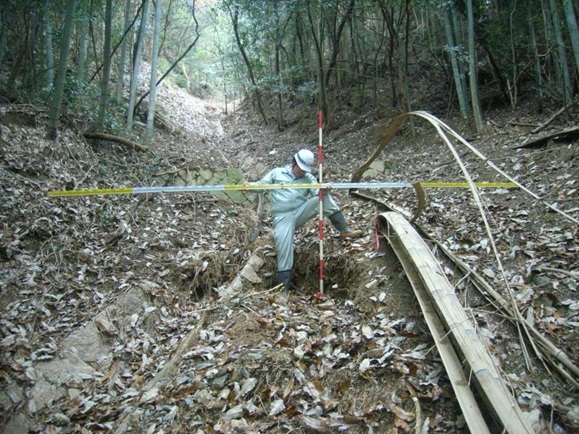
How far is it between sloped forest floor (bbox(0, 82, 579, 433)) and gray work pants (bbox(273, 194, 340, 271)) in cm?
42

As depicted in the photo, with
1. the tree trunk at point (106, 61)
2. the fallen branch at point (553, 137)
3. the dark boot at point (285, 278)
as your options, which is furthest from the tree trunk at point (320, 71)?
the dark boot at point (285, 278)

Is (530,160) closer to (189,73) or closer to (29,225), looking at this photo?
(29,225)

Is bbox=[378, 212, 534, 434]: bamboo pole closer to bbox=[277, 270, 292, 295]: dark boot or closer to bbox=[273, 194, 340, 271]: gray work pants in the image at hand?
bbox=[273, 194, 340, 271]: gray work pants

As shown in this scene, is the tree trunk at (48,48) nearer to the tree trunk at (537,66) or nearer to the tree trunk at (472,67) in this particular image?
the tree trunk at (472,67)

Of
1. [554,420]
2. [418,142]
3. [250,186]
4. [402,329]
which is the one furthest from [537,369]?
[418,142]

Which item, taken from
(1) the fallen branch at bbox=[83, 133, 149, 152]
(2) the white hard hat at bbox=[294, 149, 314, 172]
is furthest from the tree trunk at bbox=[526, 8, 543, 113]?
(1) the fallen branch at bbox=[83, 133, 149, 152]

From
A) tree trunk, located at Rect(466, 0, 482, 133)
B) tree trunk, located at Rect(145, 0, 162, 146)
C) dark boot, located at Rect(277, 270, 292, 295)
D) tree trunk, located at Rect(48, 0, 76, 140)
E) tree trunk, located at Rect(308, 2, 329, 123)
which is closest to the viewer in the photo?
dark boot, located at Rect(277, 270, 292, 295)

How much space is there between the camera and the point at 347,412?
111 inches

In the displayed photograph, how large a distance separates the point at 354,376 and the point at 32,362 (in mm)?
2966

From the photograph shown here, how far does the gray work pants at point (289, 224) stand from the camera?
520cm

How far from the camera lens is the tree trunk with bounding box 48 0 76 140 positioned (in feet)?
20.6

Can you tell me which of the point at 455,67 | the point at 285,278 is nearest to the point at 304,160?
the point at 285,278

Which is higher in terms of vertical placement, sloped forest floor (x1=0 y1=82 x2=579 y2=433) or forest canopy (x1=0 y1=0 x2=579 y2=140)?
forest canopy (x1=0 y1=0 x2=579 y2=140)

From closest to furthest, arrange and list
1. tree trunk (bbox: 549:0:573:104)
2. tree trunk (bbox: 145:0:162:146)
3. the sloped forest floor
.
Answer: the sloped forest floor
tree trunk (bbox: 549:0:573:104)
tree trunk (bbox: 145:0:162:146)
